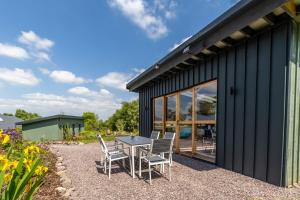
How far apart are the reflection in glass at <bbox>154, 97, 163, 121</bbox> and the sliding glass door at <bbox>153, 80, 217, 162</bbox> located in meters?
0.57

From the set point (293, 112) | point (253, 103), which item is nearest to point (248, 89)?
point (253, 103)

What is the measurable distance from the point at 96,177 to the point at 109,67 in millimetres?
14116

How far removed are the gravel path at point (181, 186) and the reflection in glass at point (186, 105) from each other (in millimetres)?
1970

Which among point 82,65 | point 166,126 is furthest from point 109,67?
point 166,126

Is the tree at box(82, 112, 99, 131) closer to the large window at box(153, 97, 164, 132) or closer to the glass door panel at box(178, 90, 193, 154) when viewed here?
the large window at box(153, 97, 164, 132)

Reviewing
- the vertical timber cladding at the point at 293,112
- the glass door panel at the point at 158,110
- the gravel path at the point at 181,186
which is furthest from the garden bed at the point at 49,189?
the glass door panel at the point at 158,110

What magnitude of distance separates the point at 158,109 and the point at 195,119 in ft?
8.83

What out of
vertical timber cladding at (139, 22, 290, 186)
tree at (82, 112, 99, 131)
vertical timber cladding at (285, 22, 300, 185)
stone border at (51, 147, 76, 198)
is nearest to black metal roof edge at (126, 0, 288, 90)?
vertical timber cladding at (139, 22, 290, 186)

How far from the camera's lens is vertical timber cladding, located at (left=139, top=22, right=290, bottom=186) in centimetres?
323

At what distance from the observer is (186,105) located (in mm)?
6145

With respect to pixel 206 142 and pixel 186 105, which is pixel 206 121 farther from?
pixel 186 105

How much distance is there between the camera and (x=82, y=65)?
45.4 feet

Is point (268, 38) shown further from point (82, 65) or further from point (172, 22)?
point (82, 65)

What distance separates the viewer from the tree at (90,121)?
19.7 meters
